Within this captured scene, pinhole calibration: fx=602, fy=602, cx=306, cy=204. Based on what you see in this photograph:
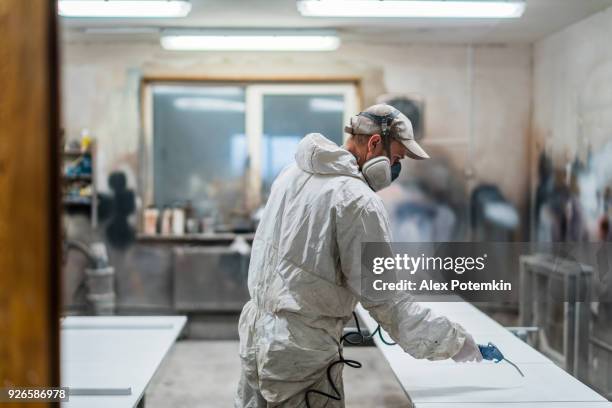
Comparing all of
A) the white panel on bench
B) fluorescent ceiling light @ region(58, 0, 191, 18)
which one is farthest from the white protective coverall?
fluorescent ceiling light @ region(58, 0, 191, 18)

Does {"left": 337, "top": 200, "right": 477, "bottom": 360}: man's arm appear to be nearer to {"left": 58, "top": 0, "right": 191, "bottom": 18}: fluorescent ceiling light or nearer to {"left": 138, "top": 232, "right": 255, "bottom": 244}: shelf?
{"left": 58, "top": 0, "right": 191, "bottom": 18}: fluorescent ceiling light

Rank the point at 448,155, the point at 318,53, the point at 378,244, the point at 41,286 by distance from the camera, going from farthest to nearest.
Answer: the point at 318,53, the point at 448,155, the point at 378,244, the point at 41,286

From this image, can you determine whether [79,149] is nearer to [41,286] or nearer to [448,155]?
[448,155]

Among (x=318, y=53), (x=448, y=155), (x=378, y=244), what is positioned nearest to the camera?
(x=378, y=244)

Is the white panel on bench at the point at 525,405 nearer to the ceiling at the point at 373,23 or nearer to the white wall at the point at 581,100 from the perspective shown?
the white wall at the point at 581,100

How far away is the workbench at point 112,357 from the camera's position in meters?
1.88

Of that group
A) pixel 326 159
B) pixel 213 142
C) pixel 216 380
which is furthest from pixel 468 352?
pixel 213 142

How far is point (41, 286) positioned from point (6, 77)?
1.06 feet

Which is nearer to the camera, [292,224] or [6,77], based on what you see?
[6,77]

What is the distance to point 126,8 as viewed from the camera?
2719mm

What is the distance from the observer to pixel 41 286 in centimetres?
91

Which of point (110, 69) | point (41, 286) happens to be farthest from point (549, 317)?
point (110, 69)

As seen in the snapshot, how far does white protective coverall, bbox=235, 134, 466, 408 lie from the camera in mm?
1594

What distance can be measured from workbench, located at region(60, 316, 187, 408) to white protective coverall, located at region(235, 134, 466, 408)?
467 mm
